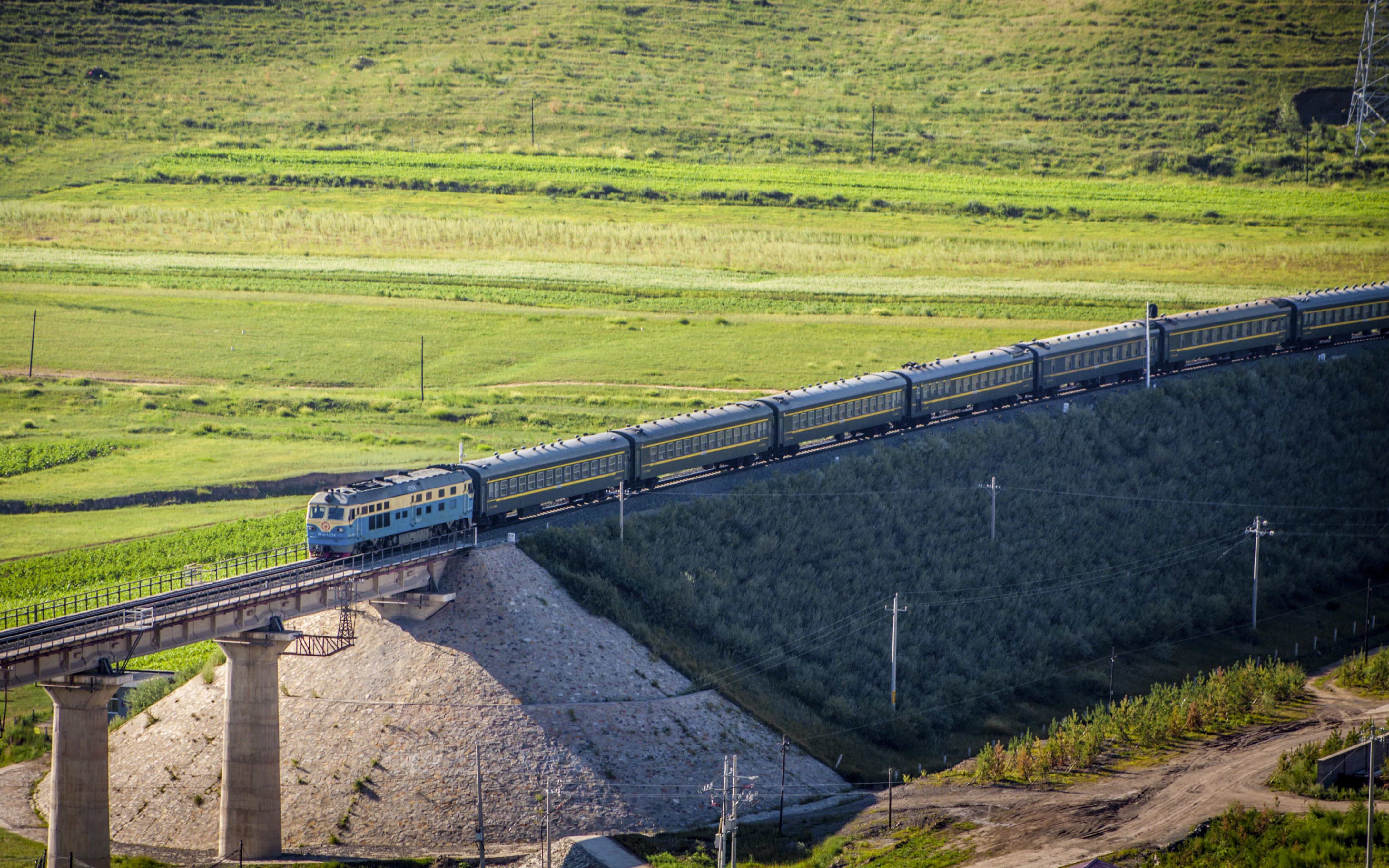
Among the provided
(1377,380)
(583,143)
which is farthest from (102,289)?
(1377,380)

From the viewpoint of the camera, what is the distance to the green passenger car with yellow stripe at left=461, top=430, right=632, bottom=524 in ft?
202

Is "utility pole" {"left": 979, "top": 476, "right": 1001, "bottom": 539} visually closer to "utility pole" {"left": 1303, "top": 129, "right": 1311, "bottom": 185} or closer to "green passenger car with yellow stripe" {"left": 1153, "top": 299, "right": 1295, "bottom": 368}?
"green passenger car with yellow stripe" {"left": 1153, "top": 299, "right": 1295, "bottom": 368}

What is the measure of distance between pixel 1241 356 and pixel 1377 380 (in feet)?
24.0

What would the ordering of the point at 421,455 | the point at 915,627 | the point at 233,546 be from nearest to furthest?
the point at 915,627
the point at 233,546
the point at 421,455

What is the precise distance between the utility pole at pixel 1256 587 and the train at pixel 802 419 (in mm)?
11912

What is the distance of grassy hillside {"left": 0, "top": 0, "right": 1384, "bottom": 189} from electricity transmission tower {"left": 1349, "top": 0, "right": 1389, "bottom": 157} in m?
2.53

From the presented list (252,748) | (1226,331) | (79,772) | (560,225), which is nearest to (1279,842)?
(252,748)

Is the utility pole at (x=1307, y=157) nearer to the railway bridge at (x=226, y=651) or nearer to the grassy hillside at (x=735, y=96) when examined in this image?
the grassy hillside at (x=735, y=96)

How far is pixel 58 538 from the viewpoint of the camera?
7900 cm

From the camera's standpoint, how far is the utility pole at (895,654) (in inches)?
2441

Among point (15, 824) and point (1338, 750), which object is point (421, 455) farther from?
point (1338, 750)

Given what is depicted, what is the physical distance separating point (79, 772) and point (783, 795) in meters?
22.0

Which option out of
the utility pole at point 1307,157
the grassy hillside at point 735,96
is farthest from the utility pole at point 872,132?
the utility pole at point 1307,157

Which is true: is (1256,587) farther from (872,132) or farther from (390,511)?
(872,132)
